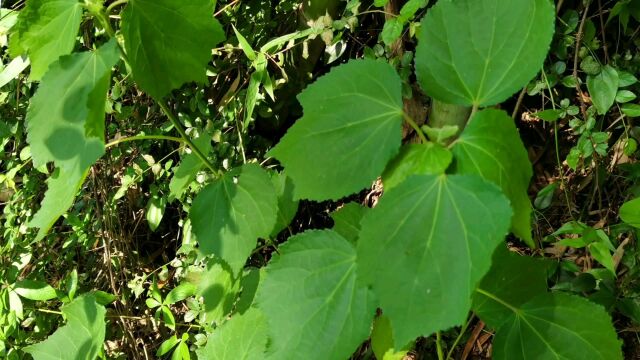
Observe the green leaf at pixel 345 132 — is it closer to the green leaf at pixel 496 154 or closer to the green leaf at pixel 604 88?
the green leaf at pixel 496 154

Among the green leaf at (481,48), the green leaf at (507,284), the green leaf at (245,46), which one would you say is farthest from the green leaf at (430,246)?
the green leaf at (245,46)

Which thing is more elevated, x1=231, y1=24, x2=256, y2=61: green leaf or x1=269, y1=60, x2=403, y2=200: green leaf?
x1=269, y1=60, x2=403, y2=200: green leaf

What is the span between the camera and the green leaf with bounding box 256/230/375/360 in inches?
37.9

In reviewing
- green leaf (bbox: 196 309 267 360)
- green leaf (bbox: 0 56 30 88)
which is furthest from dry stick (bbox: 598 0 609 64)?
green leaf (bbox: 0 56 30 88)

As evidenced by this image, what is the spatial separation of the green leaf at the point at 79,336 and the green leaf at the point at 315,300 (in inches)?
28.3

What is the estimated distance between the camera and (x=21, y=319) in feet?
7.56

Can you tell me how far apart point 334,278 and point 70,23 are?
628mm

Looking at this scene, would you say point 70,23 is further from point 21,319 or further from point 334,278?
point 21,319

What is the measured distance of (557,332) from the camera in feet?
3.37

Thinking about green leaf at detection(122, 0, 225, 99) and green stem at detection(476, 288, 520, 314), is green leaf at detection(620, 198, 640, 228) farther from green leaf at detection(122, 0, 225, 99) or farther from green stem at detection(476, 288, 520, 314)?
green leaf at detection(122, 0, 225, 99)

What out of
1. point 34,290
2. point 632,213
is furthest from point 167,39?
point 34,290

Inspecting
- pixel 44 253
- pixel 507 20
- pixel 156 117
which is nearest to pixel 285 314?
pixel 507 20

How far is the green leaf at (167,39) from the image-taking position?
3.43ft

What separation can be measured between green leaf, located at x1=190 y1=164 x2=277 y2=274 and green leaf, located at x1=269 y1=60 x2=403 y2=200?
12.0 inches
